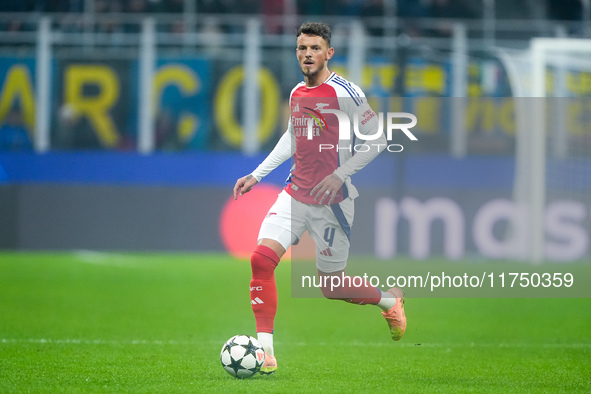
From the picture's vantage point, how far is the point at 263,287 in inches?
232

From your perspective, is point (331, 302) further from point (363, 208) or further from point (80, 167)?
point (80, 167)

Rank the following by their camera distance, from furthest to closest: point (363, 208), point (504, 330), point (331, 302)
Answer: point (363, 208) → point (331, 302) → point (504, 330)

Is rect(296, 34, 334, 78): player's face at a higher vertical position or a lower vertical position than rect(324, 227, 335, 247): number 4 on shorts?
higher

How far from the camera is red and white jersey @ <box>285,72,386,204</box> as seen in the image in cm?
589

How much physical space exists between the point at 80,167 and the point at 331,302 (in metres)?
5.47

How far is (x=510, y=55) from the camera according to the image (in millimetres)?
14320

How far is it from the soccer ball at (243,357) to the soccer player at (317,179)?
16 cm

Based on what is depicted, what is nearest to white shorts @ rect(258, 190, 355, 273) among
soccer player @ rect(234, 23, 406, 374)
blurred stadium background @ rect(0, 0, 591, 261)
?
soccer player @ rect(234, 23, 406, 374)

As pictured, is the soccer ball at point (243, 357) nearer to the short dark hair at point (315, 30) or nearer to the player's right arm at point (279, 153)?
the player's right arm at point (279, 153)

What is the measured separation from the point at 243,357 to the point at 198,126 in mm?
9708

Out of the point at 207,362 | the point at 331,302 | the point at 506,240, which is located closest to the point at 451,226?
the point at 506,240

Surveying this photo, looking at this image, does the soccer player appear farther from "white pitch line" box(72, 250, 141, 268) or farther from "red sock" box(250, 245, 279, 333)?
"white pitch line" box(72, 250, 141, 268)

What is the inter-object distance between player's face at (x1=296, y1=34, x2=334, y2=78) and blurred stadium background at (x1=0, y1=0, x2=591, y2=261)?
883 cm

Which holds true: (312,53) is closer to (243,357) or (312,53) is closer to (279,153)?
(279,153)
